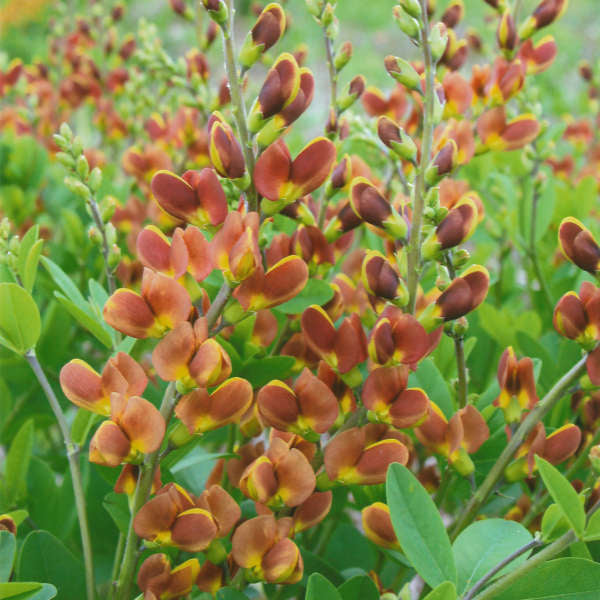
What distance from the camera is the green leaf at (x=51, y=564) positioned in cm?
67

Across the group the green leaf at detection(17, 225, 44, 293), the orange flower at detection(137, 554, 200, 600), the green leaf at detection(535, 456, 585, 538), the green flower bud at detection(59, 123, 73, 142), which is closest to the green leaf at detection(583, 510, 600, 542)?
the green leaf at detection(535, 456, 585, 538)

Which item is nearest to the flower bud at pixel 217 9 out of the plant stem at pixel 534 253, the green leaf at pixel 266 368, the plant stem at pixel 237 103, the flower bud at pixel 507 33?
the plant stem at pixel 237 103

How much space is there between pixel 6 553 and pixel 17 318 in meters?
0.21

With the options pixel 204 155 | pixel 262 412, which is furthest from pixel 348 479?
pixel 204 155

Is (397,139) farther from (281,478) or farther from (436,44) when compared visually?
(281,478)

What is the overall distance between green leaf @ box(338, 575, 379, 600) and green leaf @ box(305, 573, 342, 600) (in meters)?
0.06

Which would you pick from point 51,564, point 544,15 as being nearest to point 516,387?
point 51,564

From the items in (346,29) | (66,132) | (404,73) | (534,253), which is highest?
(404,73)

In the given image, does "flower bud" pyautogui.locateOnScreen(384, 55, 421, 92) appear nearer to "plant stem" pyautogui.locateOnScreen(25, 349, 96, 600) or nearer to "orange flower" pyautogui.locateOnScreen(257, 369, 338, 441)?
"orange flower" pyautogui.locateOnScreen(257, 369, 338, 441)

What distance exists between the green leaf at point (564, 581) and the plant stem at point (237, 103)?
1.20 feet

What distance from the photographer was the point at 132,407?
1.83 ft

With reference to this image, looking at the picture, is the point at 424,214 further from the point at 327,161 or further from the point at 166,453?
the point at 166,453

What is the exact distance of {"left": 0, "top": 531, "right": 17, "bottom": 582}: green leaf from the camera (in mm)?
610

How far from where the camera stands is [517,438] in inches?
26.2
